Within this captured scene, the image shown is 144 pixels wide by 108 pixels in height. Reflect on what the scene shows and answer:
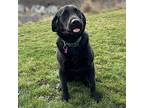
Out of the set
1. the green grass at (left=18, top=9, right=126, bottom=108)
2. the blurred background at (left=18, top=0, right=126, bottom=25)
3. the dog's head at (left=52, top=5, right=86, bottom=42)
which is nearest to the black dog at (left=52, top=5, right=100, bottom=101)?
the dog's head at (left=52, top=5, right=86, bottom=42)

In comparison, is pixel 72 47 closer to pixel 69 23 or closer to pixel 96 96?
pixel 69 23

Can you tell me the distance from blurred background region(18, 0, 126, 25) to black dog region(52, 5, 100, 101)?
1055mm

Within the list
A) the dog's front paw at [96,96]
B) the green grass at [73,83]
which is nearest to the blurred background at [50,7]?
the green grass at [73,83]

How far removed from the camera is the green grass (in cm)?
420

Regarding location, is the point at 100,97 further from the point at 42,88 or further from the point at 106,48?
the point at 106,48

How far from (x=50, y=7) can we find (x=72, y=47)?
136 cm

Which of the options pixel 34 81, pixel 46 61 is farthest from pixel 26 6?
pixel 34 81

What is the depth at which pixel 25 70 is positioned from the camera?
196 inches

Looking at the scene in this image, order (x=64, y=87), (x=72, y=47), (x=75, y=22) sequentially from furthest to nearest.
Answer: (x=64, y=87)
(x=72, y=47)
(x=75, y=22)

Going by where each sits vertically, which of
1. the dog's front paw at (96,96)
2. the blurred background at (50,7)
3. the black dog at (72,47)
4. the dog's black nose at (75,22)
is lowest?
the dog's front paw at (96,96)

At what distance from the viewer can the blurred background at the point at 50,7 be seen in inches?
204

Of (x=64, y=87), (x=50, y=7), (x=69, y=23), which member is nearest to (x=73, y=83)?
(x=64, y=87)

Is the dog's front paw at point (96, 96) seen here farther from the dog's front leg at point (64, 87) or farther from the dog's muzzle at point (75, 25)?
the dog's muzzle at point (75, 25)

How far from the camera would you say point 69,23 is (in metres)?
3.88
